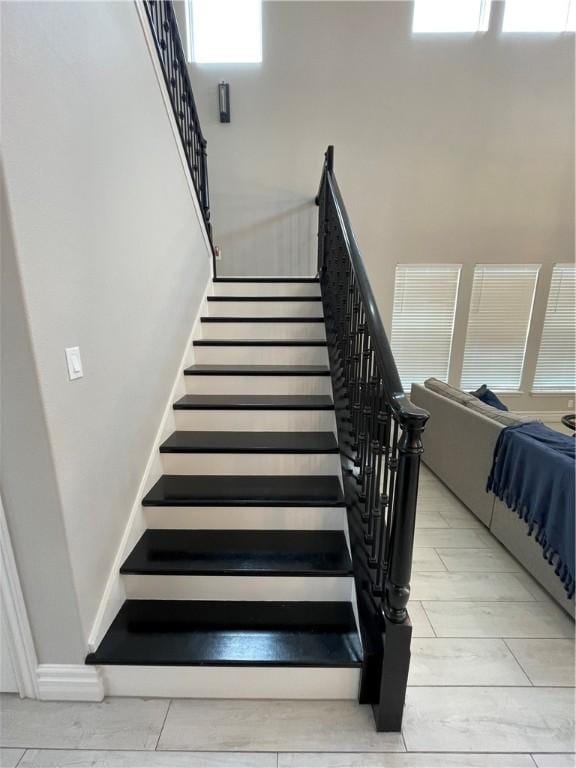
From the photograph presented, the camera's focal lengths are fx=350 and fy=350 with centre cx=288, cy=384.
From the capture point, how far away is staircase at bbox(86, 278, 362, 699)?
1287 mm

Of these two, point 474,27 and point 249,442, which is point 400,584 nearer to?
point 249,442

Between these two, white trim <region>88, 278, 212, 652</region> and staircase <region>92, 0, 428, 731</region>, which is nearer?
staircase <region>92, 0, 428, 731</region>

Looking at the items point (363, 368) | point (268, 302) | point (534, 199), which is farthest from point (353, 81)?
point (363, 368)

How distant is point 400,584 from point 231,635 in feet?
2.34

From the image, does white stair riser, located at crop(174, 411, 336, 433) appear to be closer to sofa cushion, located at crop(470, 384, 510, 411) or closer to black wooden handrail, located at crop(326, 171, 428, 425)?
black wooden handrail, located at crop(326, 171, 428, 425)

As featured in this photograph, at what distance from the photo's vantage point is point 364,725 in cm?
123

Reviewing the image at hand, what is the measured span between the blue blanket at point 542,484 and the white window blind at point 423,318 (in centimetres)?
244

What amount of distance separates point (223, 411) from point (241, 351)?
23.4 inches

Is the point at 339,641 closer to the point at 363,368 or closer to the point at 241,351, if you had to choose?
the point at 363,368

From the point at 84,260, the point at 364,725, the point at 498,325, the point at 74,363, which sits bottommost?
the point at 364,725

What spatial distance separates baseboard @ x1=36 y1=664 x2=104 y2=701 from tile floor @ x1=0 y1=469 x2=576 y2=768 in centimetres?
3

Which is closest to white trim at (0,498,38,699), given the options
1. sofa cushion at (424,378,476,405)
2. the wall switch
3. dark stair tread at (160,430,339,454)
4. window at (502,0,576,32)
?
the wall switch

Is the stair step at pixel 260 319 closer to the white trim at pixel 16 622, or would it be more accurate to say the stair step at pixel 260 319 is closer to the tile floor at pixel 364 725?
the white trim at pixel 16 622

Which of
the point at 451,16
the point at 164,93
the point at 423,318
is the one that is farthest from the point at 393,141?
the point at 164,93
